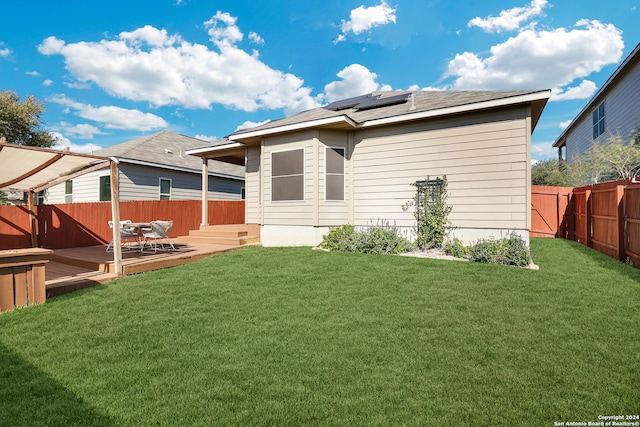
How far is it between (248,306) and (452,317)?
273 centimetres

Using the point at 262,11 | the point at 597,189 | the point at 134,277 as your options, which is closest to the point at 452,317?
the point at 134,277

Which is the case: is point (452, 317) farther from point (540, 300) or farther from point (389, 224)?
point (389, 224)

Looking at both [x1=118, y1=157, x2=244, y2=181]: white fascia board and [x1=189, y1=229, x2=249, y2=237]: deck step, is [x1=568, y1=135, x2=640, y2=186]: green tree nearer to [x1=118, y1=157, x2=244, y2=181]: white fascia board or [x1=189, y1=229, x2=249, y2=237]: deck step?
[x1=189, y1=229, x2=249, y2=237]: deck step

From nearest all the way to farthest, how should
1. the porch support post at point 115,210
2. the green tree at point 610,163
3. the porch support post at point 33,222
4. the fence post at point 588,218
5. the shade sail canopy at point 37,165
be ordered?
1. the shade sail canopy at point 37,165
2. the porch support post at point 115,210
3. the porch support post at point 33,222
4. the fence post at point 588,218
5. the green tree at point 610,163

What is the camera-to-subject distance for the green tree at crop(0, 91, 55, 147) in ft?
59.0

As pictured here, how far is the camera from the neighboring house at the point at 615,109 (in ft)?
42.1

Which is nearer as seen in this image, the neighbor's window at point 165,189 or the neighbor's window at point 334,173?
the neighbor's window at point 334,173

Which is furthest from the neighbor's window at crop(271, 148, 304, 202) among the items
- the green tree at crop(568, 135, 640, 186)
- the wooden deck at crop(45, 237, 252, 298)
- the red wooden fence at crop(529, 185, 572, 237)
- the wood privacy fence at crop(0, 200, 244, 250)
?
the green tree at crop(568, 135, 640, 186)

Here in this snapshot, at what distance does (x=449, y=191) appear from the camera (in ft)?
27.0

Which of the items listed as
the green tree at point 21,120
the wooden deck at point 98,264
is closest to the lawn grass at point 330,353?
the wooden deck at point 98,264

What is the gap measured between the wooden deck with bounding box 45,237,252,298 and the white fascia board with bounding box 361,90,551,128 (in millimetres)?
5847

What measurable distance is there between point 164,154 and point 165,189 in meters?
1.99

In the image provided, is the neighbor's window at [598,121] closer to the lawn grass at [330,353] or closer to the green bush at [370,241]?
the lawn grass at [330,353]

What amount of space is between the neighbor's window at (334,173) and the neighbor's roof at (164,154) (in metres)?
8.08
